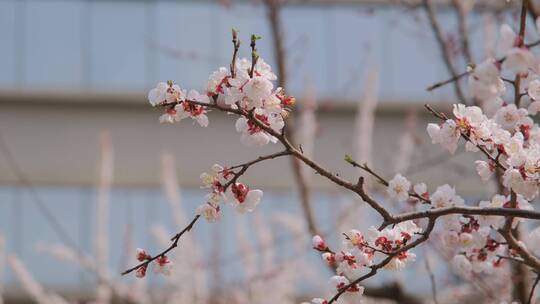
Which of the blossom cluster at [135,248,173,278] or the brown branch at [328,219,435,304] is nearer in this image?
the brown branch at [328,219,435,304]

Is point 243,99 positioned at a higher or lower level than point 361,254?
higher

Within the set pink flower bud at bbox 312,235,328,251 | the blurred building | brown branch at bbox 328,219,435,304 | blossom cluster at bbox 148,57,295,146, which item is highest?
the blurred building

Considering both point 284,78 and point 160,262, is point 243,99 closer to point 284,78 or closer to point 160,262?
point 160,262

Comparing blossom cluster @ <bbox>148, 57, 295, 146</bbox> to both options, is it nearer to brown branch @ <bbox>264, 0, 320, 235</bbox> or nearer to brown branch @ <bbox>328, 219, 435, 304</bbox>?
brown branch @ <bbox>328, 219, 435, 304</bbox>

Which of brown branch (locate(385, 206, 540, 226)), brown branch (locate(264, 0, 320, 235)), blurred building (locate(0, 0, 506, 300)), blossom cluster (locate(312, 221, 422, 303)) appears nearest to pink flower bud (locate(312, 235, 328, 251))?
blossom cluster (locate(312, 221, 422, 303))

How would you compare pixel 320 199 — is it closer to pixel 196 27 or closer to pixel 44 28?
pixel 196 27

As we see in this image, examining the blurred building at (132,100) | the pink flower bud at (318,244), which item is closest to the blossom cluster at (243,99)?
the pink flower bud at (318,244)

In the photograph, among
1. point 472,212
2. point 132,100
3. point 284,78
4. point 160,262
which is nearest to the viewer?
point 472,212

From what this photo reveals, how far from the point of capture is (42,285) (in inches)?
273

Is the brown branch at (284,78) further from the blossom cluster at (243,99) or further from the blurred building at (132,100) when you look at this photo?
the blurred building at (132,100)

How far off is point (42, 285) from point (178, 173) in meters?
1.39

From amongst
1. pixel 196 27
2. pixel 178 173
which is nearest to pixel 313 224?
pixel 178 173

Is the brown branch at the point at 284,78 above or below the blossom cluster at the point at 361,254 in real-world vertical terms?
above

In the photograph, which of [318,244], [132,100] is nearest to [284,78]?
[318,244]
